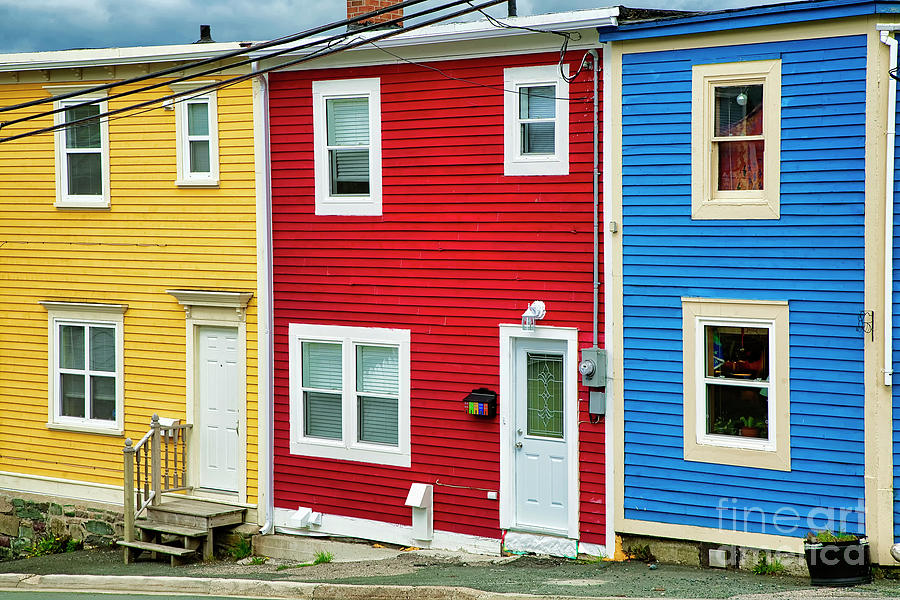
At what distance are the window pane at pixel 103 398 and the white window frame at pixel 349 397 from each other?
3.29 m

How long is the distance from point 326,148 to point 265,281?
2.02 meters

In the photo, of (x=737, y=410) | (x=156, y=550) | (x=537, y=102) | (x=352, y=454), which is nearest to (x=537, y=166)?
(x=537, y=102)

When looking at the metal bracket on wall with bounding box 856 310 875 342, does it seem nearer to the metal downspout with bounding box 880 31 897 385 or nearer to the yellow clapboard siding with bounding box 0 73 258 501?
the metal downspout with bounding box 880 31 897 385

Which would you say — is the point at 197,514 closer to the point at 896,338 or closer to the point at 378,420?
the point at 378,420

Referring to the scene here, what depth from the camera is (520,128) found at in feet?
42.5

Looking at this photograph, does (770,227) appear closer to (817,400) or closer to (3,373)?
(817,400)

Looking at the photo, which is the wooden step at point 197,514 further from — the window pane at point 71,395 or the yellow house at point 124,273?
the window pane at point 71,395

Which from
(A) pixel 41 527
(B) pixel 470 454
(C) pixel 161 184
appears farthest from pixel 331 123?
(A) pixel 41 527

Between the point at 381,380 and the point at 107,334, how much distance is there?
15.5 ft

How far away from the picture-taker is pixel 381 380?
14219 mm

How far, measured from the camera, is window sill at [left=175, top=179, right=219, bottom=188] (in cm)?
1505

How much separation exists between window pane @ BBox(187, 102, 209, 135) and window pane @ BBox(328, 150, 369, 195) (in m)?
2.09

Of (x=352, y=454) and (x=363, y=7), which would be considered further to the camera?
(x=363, y=7)

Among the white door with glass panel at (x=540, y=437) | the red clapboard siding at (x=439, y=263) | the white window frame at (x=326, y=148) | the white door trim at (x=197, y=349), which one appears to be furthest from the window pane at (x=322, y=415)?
the white door with glass panel at (x=540, y=437)
